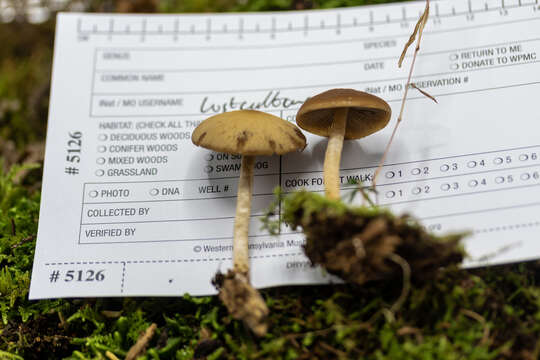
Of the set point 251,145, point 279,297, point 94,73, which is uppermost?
point 94,73

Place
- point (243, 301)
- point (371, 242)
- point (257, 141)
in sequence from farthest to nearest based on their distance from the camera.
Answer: point (257, 141) < point (243, 301) < point (371, 242)

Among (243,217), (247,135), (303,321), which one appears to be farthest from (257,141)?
(303,321)

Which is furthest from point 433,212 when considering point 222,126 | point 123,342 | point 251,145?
point 123,342

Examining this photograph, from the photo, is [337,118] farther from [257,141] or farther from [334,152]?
[257,141]

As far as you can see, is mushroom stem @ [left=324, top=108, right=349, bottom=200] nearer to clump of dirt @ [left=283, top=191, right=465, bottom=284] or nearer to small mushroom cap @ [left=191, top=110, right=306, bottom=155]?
small mushroom cap @ [left=191, top=110, right=306, bottom=155]

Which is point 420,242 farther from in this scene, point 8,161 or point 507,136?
point 8,161

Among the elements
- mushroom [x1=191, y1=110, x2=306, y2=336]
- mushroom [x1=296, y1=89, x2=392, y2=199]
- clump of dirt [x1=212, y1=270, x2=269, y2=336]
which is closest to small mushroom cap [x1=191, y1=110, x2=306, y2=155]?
mushroom [x1=191, y1=110, x2=306, y2=336]
